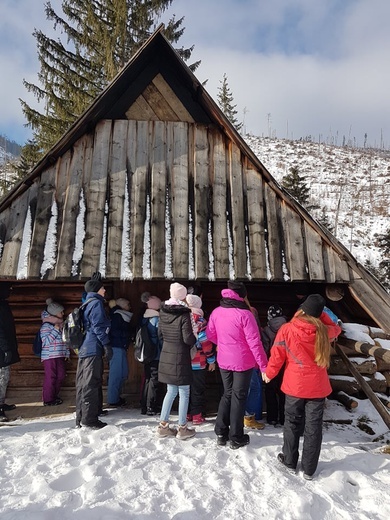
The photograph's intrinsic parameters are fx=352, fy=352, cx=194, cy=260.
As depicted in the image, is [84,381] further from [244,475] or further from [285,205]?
[285,205]

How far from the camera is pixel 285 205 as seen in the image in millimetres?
5953

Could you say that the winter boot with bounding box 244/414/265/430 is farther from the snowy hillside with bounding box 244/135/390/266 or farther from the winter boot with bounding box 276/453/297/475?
the snowy hillside with bounding box 244/135/390/266

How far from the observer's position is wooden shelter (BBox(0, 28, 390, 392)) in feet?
17.6

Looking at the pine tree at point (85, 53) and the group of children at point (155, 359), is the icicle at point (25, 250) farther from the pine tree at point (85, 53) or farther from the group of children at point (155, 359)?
the pine tree at point (85, 53)

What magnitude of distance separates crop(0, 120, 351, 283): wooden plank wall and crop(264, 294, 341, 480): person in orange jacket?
1518mm

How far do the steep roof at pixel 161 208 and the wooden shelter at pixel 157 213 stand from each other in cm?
2

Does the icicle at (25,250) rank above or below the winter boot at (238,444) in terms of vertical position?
above

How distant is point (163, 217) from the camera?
18.8 feet

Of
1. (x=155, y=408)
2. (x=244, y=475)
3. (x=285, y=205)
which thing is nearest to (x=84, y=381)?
(x=155, y=408)

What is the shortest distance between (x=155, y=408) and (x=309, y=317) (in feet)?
9.93

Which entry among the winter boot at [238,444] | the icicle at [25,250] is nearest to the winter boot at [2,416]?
the icicle at [25,250]

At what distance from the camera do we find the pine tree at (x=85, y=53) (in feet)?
40.9

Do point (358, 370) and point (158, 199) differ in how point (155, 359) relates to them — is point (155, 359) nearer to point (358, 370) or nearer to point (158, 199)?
point (158, 199)

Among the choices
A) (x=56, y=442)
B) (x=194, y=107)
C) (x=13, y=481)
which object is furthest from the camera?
(x=194, y=107)
